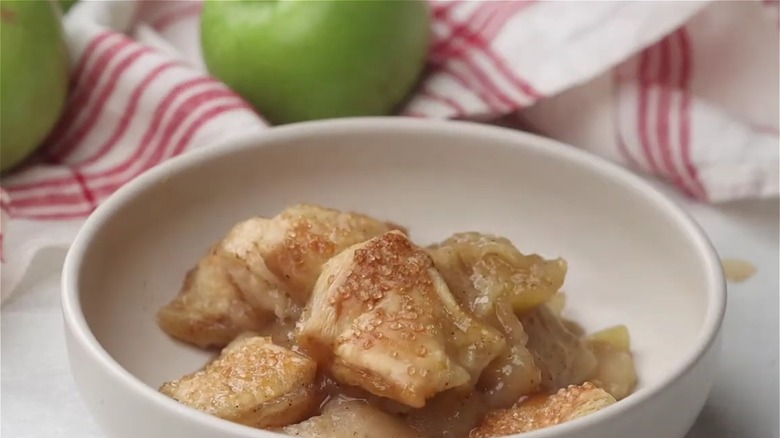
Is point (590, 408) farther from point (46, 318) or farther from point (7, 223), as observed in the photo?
point (7, 223)

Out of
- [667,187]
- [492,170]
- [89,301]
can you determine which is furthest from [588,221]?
[89,301]

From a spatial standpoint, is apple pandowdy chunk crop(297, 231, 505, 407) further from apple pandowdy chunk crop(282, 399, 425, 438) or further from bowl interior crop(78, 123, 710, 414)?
bowl interior crop(78, 123, 710, 414)

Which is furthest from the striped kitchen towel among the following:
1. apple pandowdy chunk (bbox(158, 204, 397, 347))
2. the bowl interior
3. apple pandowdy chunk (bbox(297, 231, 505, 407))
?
apple pandowdy chunk (bbox(297, 231, 505, 407))

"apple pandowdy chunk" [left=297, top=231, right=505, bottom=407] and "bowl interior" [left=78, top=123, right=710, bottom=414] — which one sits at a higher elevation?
"apple pandowdy chunk" [left=297, top=231, right=505, bottom=407]

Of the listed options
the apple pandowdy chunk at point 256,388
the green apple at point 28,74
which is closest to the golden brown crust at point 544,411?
the apple pandowdy chunk at point 256,388

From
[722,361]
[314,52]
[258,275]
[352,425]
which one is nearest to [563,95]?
[314,52]

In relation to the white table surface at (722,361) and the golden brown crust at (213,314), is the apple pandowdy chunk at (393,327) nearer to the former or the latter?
the golden brown crust at (213,314)

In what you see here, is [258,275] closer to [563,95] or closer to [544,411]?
[544,411]
